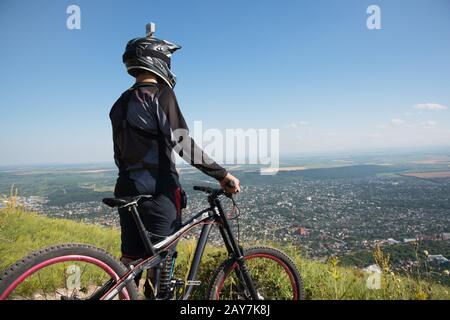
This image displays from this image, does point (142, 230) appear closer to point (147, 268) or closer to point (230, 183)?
point (147, 268)

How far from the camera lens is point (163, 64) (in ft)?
9.48

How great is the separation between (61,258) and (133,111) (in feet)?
4.44

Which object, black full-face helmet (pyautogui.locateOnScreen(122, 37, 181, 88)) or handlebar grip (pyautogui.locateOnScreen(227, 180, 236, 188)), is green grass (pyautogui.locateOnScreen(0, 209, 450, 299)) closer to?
handlebar grip (pyautogui.locateOnScreen(227, 180, 236, 188))

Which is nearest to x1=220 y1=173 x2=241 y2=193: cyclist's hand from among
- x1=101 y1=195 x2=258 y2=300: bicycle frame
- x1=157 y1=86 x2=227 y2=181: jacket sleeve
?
x1=157 y1=86 x2=227 y2=181: jacket sleeve

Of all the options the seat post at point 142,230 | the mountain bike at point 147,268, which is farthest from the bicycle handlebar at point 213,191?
the seat post at point 142,230

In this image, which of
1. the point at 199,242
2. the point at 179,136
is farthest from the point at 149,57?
the point at 199,242

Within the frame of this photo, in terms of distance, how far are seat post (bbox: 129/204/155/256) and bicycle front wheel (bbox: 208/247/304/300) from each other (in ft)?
2.64

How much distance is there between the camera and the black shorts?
8.75ft

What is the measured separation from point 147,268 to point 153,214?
485mm

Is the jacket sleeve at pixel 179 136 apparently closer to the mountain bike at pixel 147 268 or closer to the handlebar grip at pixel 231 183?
the handlebar grip at pixel 231 183

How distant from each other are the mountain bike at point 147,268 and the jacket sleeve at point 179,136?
41 cm

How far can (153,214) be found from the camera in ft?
8.75
